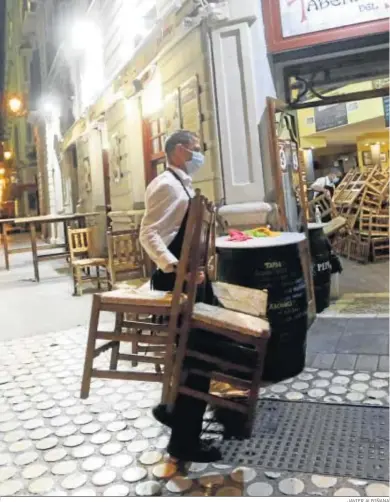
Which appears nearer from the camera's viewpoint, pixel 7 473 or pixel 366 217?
pixel 7 473

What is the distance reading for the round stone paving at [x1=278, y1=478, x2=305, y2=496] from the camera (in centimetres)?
222

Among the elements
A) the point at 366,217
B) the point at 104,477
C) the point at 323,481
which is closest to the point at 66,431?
the point at 104,477

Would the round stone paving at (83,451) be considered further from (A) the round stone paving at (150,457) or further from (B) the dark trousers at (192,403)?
(B) the dark trousers at (192,403)

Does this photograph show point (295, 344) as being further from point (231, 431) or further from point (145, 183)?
point (145, 183)

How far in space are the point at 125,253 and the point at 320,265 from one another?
2.47m

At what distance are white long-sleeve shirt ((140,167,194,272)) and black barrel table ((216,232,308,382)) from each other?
0.96m

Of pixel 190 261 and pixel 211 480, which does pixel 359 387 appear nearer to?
pixel 211 480

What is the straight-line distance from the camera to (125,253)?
6.27 meters

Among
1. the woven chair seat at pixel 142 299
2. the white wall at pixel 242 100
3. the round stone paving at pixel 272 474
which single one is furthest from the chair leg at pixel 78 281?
the round stone paving at pixel 272 474

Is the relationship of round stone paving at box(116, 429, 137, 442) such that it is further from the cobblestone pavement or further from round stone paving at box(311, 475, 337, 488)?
round stone paving at box(311, 475, 337, 488)

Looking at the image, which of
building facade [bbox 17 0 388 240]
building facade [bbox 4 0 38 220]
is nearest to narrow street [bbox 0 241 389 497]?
building facade [bbox 17 0 388 240]

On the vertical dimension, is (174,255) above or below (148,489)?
above

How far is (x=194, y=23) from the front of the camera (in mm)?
5047

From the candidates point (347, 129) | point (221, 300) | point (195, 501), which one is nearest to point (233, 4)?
point (221, 300)
